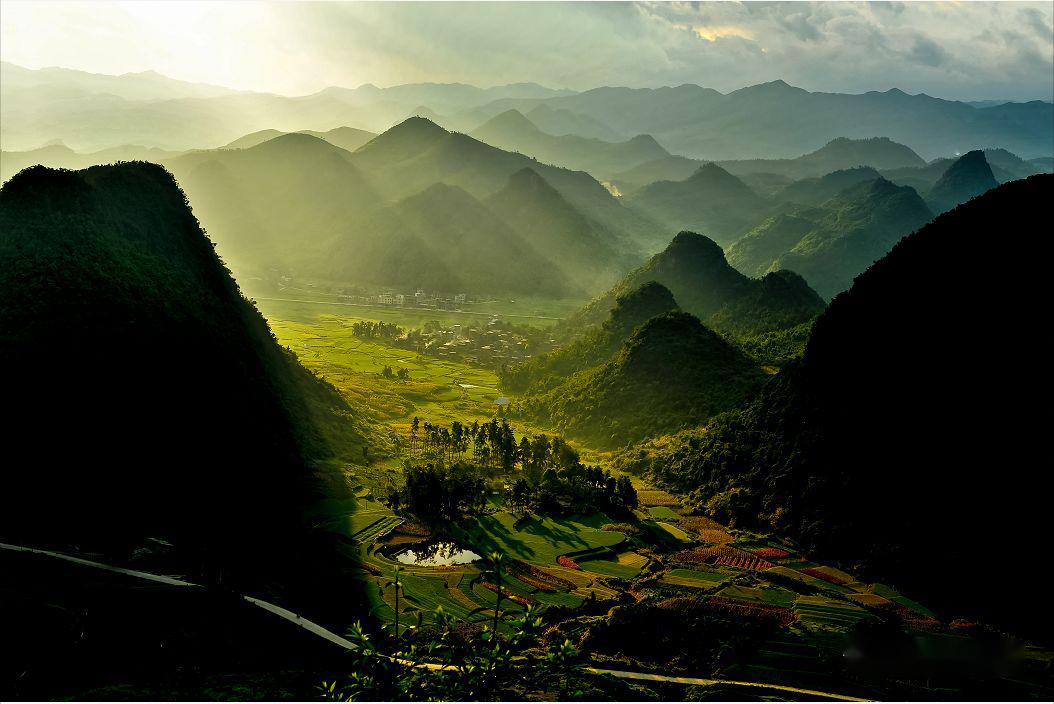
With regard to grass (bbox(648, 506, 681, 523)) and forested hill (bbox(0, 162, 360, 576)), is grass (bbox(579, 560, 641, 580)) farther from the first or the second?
forested hill (bbox(0, 162, 360, 576))

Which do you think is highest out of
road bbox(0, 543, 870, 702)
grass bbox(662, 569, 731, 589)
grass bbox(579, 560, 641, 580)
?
grass bbox(662, 569, 731, 589)

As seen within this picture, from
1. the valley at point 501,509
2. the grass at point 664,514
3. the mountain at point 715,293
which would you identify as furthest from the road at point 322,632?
Result: the mountain at point 715,293

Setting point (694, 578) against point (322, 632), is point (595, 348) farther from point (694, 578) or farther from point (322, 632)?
point (322, 632)

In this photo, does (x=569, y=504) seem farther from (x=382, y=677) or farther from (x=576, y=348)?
(x=576, y=348)

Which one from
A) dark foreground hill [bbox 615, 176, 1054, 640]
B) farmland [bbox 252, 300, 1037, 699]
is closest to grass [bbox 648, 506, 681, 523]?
farmland [bbox 252, 300, 1037, 699]

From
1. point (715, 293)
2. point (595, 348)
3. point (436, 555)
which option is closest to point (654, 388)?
point (595, 348)

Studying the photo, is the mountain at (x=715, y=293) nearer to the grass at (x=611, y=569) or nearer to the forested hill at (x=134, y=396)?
the grass at (x=611, y=569)
